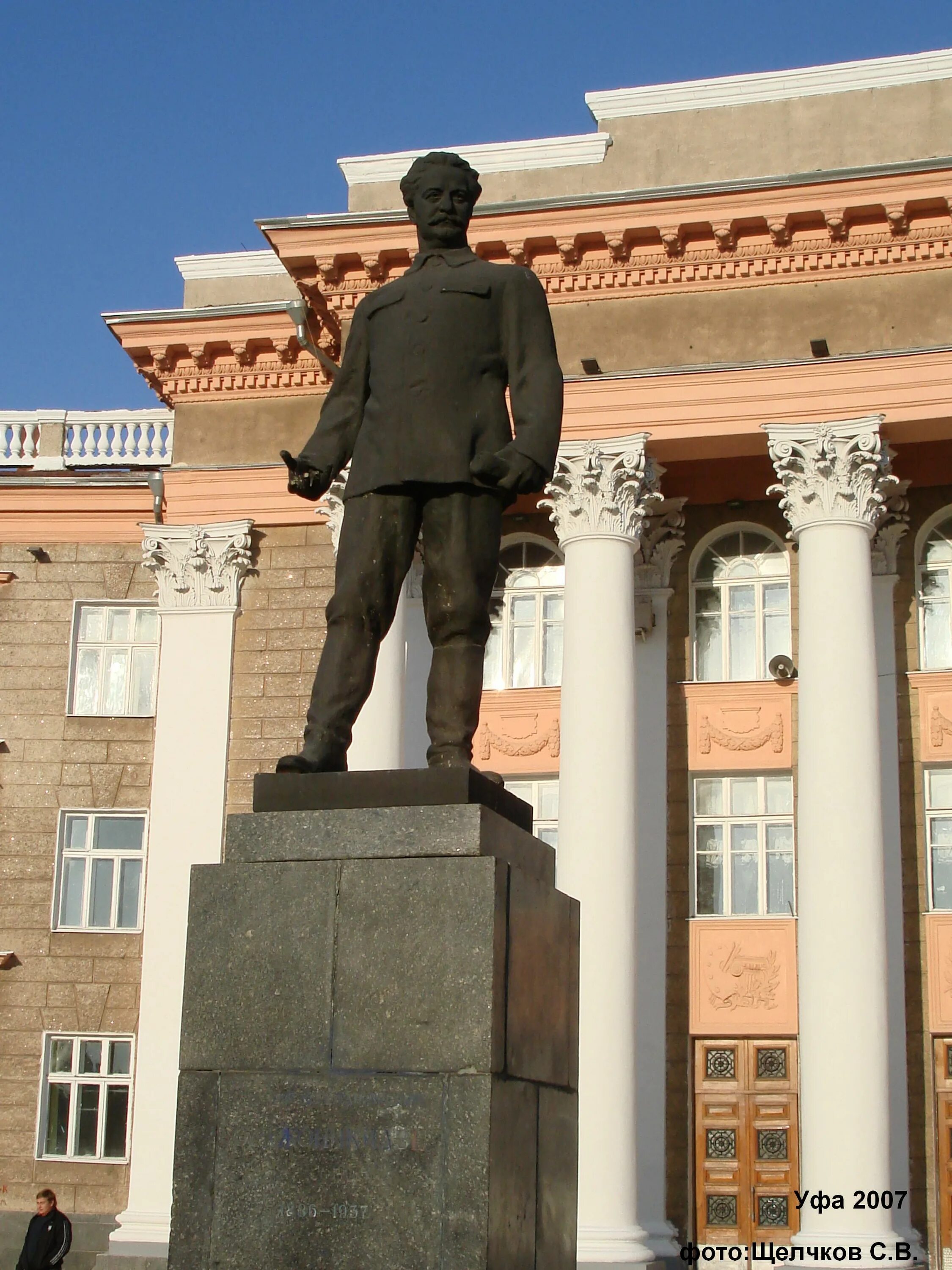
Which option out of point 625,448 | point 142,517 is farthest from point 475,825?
Answer: point 142,517

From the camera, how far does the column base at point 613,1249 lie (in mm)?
17375

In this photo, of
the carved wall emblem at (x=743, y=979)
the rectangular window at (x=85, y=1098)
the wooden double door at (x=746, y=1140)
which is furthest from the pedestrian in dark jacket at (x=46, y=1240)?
the carved wall emblem at (x=743, y=979)

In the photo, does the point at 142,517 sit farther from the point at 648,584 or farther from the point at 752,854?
the point at 752,854

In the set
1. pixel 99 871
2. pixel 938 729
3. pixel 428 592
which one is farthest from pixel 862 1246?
pixel 428 592

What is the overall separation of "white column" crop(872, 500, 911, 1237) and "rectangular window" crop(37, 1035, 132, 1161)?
8505 mm

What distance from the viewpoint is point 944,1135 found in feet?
63.1

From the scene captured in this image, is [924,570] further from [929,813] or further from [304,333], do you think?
[304,333]

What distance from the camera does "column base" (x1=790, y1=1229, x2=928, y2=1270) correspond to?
16812 mm

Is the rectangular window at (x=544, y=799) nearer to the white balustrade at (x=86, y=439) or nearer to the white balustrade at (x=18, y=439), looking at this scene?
the white balustrade at (x=86, y=439)

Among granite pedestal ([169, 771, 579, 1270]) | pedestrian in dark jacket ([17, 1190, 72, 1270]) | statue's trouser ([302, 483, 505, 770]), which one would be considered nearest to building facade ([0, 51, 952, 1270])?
pedestrian in dark jacket ([17, 1190, 72, 1270])

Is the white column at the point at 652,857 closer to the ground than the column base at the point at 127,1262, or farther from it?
farther from it

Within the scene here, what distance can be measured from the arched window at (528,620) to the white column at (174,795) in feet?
10.2

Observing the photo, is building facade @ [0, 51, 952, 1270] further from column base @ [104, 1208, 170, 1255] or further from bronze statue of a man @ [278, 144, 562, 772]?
bronze statue of a man @ [278, 144, 562, 772]

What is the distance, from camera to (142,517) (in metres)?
23.3
